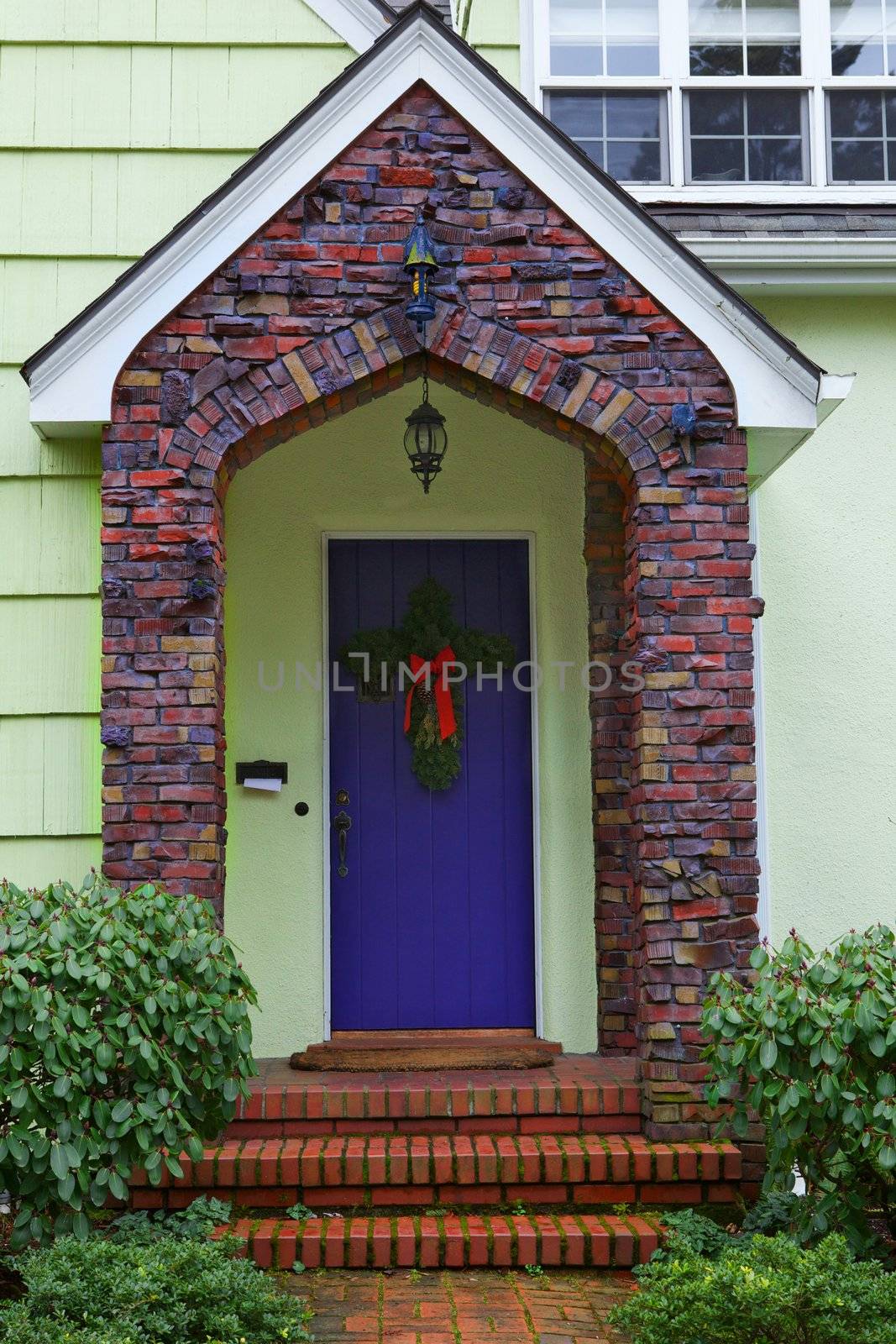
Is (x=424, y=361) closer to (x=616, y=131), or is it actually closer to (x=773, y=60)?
(x=616, y=131)

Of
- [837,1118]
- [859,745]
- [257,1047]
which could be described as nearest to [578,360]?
[859,745]

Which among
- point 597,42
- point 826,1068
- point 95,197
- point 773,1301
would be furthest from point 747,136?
point 773,1301

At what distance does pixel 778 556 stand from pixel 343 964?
270 centimetres

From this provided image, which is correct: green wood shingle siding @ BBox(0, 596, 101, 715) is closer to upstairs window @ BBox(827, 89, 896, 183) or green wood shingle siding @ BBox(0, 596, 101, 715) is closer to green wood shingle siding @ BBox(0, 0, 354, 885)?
green wood shingle siding @ BBox(0, 0, 354, 885)

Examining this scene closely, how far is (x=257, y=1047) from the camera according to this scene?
5.93 m

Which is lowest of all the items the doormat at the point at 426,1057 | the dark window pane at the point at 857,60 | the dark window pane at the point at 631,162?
the doormat at the point at 426,1057

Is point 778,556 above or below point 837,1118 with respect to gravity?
above

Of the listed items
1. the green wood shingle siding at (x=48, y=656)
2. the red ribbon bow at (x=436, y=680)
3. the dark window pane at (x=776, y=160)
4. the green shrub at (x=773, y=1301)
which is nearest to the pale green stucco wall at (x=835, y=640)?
the dark window pane at (x=776, y=160)

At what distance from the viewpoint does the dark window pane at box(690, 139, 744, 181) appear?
21.4 feet

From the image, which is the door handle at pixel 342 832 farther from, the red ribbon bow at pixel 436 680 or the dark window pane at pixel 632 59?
the dark window pane at pixel 632 59

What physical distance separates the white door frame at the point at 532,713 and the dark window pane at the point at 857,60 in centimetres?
280

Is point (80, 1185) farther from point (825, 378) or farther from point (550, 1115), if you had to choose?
point (825, 378)

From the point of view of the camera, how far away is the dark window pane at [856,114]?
6.59 m

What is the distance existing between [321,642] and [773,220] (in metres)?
2.82
